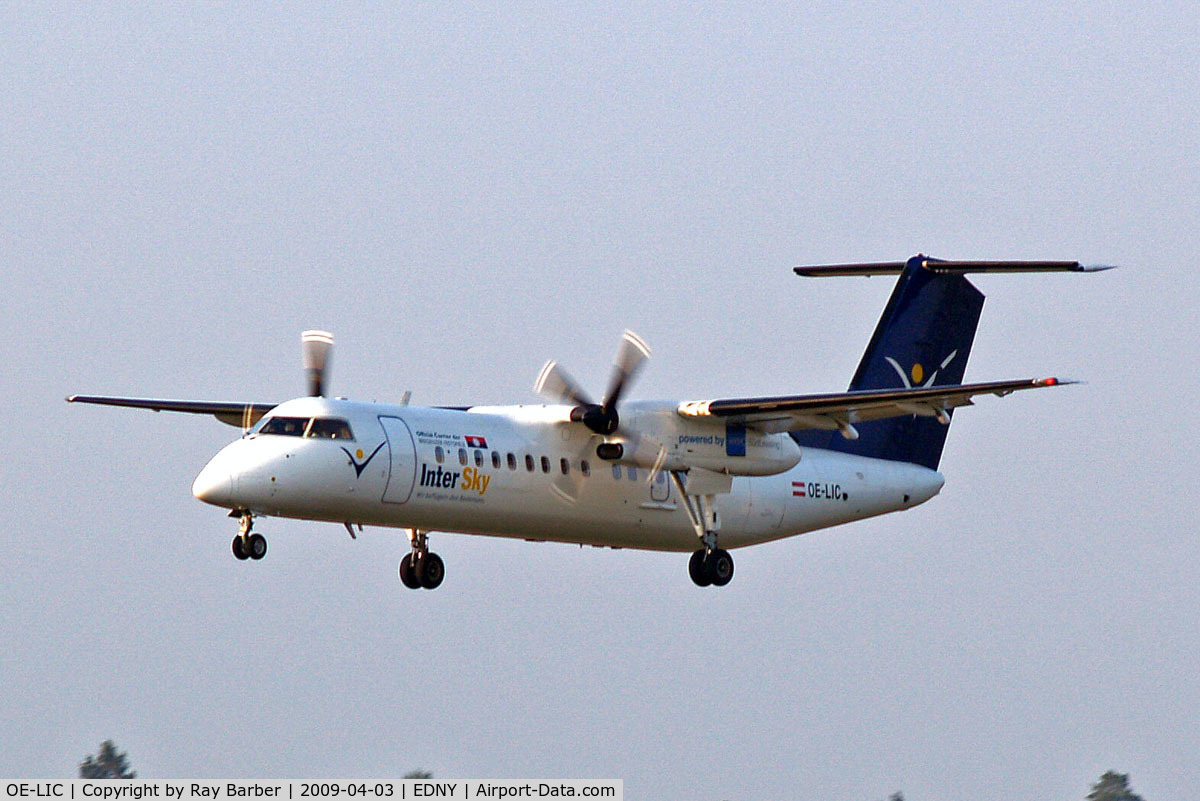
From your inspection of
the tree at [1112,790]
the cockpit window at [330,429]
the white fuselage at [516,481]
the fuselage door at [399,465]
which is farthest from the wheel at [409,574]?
the tree at [1112,790]

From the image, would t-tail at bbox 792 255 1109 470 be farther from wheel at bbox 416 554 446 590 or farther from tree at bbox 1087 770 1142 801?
tree at bbox 1087 770 1142 801

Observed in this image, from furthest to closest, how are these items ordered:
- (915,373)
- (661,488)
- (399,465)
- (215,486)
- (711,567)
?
(915,373), (711,567), (661,488), (399,465), (215,486)

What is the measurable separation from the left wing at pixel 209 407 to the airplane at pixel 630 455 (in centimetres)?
3

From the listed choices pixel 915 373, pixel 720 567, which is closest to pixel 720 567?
pixel 720 567

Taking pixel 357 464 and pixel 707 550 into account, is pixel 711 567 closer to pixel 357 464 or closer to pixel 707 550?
pixel 707 550

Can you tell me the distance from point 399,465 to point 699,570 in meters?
5.98

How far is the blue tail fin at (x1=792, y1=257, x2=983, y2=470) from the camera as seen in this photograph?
3284 centimetres

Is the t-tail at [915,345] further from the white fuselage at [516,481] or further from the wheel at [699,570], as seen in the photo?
the wheel at [699,570]

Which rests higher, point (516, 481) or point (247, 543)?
point (516, 481)

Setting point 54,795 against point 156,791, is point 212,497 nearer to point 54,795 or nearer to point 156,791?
point 156,791

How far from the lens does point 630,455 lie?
28.6 metres

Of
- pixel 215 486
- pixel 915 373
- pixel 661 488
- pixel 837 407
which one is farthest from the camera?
pixel 915 373

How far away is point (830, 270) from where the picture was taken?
3372 cm

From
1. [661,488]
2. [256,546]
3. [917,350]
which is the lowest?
[256,546]
